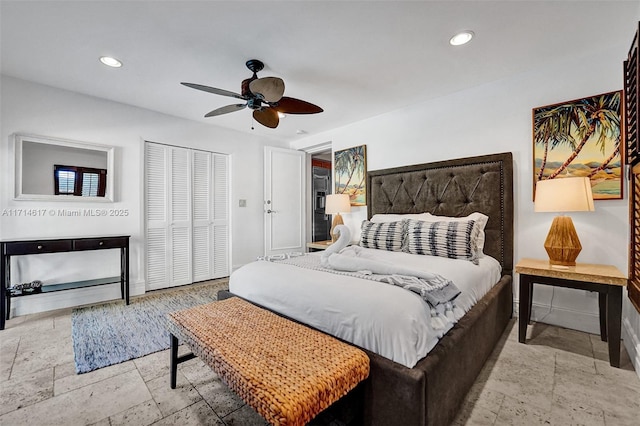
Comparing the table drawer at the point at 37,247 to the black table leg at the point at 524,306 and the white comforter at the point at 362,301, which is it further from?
the black table leg at the point at 524,306

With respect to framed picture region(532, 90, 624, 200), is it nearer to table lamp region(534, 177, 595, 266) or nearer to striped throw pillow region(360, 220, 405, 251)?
table lamp region(534, 177, 595, 266)

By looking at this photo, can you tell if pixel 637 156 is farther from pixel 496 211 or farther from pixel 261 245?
pixel 261 245

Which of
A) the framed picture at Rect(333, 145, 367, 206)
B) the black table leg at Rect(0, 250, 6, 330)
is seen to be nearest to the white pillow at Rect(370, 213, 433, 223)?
the framed picture at Rect(333, 145, 367, 206)

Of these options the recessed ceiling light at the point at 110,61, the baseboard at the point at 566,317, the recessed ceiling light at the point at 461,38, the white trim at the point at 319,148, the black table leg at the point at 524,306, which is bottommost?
the baseboard at the point at 566,317

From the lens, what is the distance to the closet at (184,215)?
3738 millimetres

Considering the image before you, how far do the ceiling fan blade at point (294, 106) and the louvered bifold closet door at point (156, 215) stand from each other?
2121mm

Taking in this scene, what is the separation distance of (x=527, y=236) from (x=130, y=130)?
4607 millimetres

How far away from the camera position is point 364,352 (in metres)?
1.29

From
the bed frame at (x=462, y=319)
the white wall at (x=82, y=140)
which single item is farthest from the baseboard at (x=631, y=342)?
the white wall at (x=82, y=140)

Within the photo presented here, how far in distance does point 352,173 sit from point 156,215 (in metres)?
2.76

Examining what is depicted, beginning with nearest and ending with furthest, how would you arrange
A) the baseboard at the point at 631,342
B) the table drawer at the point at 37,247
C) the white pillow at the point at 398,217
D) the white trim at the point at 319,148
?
the baseboard at the point at 631,342 < the table drawer at the point at 37,247 < the white pillow at the point at 398,217 < the white trim at the point at 319,148

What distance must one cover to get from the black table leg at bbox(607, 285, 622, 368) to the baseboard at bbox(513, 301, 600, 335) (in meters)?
0.61

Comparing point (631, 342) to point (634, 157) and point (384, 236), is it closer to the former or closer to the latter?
point (634, 157)

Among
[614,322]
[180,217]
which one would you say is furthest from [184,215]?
[614,322]
